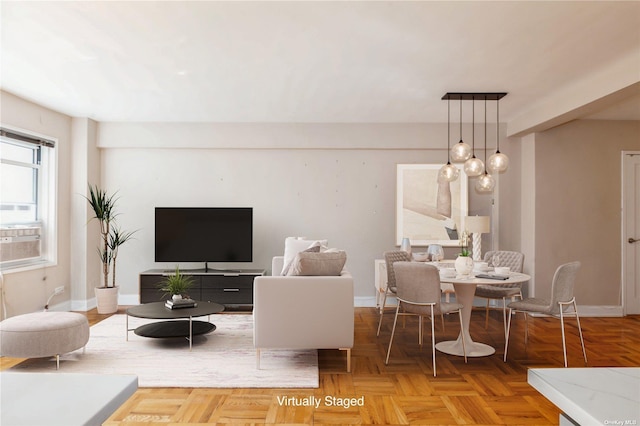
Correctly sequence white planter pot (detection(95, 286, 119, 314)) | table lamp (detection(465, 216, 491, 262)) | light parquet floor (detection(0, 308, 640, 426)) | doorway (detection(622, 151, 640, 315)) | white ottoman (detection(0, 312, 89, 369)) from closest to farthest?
light parquet floor (detection(0, 308, 640, 426))
white ottoman (detection(0, 312, 89, 369))
table lamp (detection(465, 216, 491, 262))
white planter pot (detection(95, 286, 119, 314))
doorway (detection(622, 151, 640, 315))

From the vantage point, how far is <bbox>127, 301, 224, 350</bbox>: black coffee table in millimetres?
4398

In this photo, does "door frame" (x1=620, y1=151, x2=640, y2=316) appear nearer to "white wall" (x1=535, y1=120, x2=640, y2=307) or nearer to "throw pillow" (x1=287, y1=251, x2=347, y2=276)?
"white wall" (x1=535, y1=120, x2=640, y2=307)

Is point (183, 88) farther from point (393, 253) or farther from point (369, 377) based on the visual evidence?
point (369, 377)

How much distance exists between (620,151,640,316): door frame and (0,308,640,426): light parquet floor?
1.56 meters

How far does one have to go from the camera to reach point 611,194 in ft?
20.6


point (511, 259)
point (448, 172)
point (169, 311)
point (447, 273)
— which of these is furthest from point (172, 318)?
point (511, 259)

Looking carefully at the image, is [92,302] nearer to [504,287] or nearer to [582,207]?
[504,287]

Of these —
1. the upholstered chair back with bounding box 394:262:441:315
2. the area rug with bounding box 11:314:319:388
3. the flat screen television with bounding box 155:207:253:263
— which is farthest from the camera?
the flat screen television with bounding box 155:207:253:263

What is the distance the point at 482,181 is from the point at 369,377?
2.35m

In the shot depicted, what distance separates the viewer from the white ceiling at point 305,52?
3047mm

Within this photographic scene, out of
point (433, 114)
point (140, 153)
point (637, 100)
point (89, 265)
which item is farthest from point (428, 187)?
point (89, 265)

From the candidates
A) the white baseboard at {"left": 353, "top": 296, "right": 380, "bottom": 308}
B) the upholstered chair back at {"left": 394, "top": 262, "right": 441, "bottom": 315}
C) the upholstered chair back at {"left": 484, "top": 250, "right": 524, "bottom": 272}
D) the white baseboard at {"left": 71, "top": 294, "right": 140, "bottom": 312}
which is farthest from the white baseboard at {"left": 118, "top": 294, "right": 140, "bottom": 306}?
the upholstered chair back at {"left": 484, "top": 250, "right": 524, "bottom": 272}

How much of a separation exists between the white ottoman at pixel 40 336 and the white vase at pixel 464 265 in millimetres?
3441

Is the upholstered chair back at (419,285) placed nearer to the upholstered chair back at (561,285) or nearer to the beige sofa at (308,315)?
the beige sofa at (308,315)
